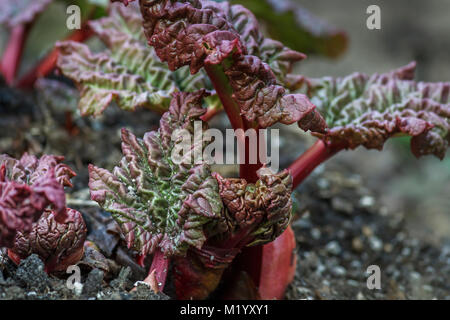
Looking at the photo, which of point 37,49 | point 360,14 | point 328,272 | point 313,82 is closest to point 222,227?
point 313,82

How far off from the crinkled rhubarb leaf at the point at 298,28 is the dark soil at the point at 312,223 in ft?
1.65

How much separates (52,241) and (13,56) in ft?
5.09

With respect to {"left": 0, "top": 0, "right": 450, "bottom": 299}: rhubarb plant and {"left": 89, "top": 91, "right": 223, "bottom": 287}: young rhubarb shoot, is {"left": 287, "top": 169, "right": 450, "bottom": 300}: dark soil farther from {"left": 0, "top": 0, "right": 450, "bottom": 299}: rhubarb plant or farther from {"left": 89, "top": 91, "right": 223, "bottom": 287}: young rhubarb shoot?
{"left": 89, "top": 91, "right": 223, "bottom": 287}: young rhubarb shoot

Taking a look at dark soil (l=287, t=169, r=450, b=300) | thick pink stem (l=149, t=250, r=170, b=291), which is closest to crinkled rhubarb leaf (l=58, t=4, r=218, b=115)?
thick pink stem (l=149, t=250, r=170, b=291)

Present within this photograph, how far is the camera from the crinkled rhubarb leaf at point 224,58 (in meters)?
1.09

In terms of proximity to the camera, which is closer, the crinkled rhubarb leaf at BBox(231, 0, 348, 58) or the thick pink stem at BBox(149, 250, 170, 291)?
the thick pink stem at BBox(149, 250, 170, 291)

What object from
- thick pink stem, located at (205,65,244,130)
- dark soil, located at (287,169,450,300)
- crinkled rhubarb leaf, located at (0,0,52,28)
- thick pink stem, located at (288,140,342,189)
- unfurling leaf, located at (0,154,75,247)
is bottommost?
dark soil, located at (287,169,450,300)

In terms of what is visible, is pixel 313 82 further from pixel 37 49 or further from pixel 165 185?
pixel 37 49

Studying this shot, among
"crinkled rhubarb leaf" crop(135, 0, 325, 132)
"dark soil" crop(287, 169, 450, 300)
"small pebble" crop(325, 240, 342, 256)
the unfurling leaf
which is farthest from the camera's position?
"small pebble" crop(325, 240, 342, 256)

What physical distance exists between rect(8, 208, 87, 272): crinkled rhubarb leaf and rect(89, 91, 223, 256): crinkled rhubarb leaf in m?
0.09

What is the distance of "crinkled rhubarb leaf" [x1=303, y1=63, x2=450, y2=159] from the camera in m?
1.33

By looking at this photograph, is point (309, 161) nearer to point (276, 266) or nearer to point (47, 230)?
point (276, 266)

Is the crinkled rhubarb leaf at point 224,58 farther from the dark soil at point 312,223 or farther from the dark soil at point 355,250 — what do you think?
the dark soil at point 355,250

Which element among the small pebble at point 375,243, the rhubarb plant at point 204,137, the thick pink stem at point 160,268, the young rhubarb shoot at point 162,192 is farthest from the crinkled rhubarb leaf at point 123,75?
the small pebble at point 375,243
